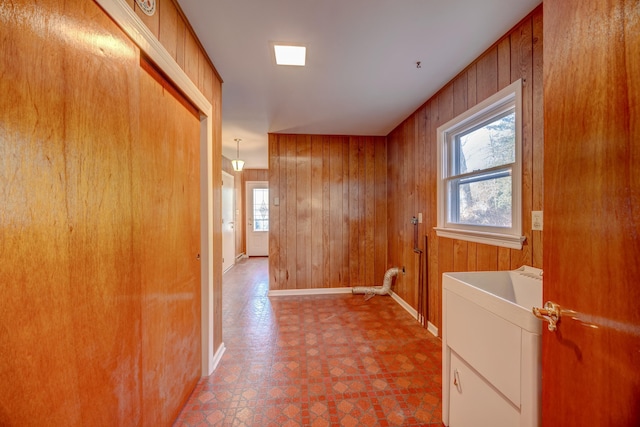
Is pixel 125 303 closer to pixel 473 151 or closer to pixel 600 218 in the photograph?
pixel 600 218

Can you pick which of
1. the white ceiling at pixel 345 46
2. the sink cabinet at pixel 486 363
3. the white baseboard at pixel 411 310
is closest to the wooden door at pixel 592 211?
the sink cabinet at pixel 486 363

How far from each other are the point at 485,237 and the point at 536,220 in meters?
0.39

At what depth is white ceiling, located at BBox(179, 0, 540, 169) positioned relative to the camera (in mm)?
1401

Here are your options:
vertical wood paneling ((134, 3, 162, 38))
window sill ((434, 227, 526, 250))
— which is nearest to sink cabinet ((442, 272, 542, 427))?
window sill ((434, 227, 526, 250))

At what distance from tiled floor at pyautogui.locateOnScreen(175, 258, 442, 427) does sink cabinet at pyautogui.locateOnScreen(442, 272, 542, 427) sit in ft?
1.19

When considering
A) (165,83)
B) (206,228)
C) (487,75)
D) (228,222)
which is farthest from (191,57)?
(228,222)

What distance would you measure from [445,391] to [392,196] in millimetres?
2574

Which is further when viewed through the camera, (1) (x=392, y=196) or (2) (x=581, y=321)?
(1) (x=392, y=196)

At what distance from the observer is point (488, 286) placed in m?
1.49

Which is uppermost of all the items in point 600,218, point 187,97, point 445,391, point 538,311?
point 187,97

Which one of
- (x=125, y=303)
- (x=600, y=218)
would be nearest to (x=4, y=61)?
(x=125, y=303)

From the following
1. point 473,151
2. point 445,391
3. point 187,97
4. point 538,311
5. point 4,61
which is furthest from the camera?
point 473,151

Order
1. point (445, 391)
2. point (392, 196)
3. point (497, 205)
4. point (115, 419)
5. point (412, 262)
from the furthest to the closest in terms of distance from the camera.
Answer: point (392, 196), point (412, 262), point (497, 205), point (445, 391), point (115, 419)

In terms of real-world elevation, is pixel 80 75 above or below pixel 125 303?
above
